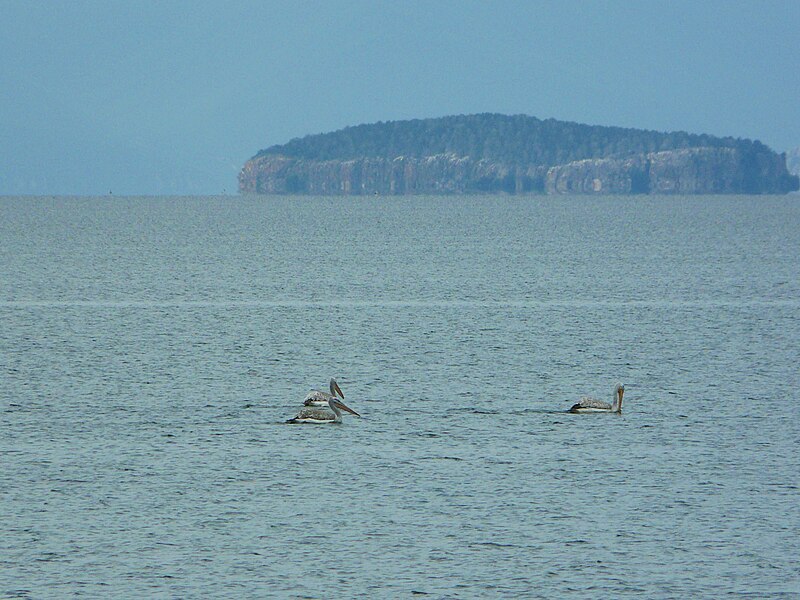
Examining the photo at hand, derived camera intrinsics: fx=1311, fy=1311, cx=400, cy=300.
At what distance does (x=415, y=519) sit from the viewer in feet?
58.5

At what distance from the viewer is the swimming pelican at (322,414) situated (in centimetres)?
2472

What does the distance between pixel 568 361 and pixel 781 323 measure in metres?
12.4

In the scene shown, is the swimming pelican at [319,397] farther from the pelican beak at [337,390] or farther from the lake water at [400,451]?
the lake water at [400,451]

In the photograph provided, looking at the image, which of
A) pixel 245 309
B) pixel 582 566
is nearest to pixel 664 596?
pixel 582 566

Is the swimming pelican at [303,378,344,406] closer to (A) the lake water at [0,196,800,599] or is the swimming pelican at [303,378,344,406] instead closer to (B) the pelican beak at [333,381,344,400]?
(B) the pelican beak at [333,381,344,400]

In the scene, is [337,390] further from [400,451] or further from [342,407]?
[400,451]

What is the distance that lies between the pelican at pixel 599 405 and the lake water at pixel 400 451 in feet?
0.71

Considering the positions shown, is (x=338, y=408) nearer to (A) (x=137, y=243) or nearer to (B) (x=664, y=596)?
(B) (x=664, y=596)

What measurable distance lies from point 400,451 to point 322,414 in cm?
313

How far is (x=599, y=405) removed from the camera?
84.4 feet

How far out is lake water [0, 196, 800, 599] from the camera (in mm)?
15820

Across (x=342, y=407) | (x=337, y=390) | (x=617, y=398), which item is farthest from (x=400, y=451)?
(x=617, y=398)

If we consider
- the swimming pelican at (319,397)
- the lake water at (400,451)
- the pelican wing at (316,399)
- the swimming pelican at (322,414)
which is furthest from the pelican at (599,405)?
the pelican wing at (316,399)

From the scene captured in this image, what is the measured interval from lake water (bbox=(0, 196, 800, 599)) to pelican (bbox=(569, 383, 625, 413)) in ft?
0.71
